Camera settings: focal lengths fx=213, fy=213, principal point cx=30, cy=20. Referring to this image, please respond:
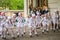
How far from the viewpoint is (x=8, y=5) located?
29.0m

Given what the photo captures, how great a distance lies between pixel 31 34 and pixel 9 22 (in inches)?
69.7

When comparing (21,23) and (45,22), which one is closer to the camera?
(21,23)

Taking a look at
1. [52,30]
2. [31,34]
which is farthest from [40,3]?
[31,34]

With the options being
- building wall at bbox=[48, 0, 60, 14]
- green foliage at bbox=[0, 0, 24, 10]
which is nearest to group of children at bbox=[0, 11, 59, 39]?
building wall at bbox=[48, 0, 60, 14]

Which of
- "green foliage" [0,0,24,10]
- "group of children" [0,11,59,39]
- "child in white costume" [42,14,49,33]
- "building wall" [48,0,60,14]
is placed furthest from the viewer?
"green foliage" [0,0,24,10]

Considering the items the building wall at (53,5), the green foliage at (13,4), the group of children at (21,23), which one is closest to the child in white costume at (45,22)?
the group of children at (21,23)

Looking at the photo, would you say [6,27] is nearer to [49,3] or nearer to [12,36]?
[12,36]

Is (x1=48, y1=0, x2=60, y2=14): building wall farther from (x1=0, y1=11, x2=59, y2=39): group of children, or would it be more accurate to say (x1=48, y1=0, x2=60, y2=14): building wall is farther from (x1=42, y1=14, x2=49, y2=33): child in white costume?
(x1=42, y1=14, x2=49, y2=33): child in white costume

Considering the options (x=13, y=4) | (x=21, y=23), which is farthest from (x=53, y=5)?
(x=21, y=23)

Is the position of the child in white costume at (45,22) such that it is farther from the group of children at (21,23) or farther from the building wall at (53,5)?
the building wall at (53,5)

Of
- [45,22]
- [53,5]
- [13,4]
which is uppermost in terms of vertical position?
[53,5]

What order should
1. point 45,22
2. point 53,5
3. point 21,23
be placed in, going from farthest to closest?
point 53,5 < point 45,22 < point 21,23

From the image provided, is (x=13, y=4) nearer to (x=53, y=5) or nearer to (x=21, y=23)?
(x=53, y=5)

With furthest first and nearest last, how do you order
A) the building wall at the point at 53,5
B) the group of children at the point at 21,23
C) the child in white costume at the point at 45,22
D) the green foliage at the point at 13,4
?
the green foliage at the point at 13,4
the building wall at the point at 53,5
the child in white costume at the point at 45,22
the group of children at the point at 21,23
